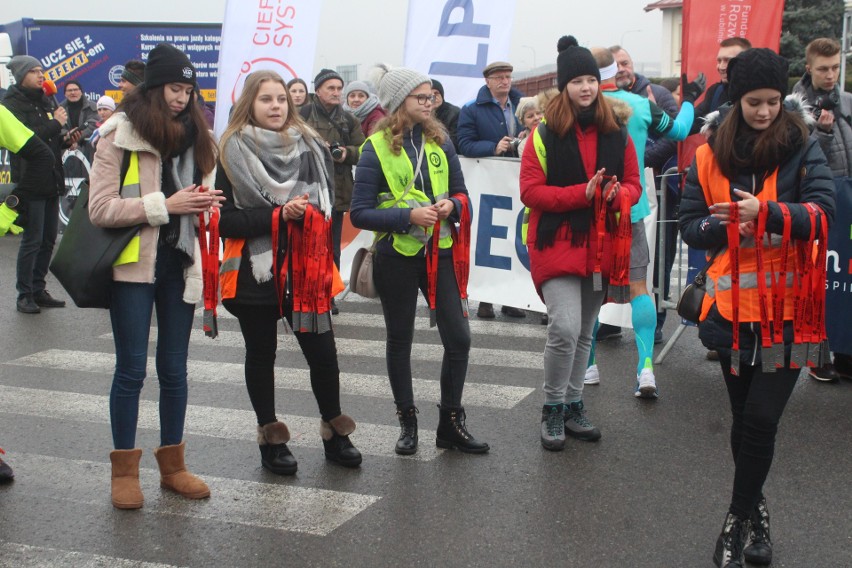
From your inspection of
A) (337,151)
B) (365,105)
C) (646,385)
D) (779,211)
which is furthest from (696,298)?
(365,105)

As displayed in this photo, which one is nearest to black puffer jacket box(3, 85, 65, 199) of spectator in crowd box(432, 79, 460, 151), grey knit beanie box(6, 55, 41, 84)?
grey knit beanie box(6, 55, 41, 84)

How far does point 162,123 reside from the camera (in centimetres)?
452

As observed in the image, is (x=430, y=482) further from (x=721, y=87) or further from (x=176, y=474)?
(x=721, y=87)

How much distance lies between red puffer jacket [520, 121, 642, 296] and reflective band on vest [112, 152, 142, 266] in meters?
1.90

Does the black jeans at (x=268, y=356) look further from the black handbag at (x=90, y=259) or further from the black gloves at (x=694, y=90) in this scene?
the black gloves at (x=694, y=90)

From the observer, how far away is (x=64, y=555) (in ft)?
13.8

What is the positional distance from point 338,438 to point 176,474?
32.6 inches

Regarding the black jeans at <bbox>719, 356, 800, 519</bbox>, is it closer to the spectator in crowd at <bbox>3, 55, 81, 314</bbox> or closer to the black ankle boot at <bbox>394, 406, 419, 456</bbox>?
the black ankle boot at <bbox>394, 406, 419, 456</bbox>

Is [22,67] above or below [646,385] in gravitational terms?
above

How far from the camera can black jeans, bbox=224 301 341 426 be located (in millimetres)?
5004

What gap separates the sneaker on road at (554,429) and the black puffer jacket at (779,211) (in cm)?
154

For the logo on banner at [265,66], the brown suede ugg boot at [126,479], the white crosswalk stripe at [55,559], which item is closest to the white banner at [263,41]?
the logo on banner at [265,66]

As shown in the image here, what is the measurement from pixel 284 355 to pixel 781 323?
470 centimetres

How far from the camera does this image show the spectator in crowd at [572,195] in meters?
5.20
